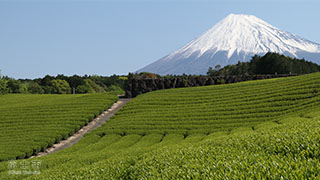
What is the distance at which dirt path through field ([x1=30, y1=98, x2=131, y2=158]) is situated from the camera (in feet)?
89.3

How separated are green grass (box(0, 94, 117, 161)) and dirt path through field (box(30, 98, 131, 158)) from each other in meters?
0.40

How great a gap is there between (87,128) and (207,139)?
1961 cm

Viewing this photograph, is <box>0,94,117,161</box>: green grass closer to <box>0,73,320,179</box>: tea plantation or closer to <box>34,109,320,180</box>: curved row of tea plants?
<box>0,73,320,179</box>: tea plantation

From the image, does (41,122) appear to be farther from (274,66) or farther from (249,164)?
(274,66)

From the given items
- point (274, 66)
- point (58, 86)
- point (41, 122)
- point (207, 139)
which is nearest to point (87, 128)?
point (41, 122)

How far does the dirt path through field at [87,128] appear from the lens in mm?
27216

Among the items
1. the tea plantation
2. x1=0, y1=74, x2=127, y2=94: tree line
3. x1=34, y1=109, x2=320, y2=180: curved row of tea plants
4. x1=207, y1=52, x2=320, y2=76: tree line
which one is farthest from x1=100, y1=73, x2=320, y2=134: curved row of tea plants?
x1=207, y1=52, x2=320, y2=76: tree line

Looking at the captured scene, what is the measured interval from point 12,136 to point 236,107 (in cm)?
1944

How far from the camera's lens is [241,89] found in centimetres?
3722

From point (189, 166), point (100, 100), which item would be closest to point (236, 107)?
point (100, 100)

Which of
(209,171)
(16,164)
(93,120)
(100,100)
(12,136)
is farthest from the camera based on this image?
(100,100)

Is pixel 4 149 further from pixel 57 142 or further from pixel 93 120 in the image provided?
pixel 93 120

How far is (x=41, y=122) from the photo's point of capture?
3266 cm

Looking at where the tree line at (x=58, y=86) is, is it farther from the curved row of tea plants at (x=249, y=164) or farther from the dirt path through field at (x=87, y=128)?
the curved row of tea plants at (x=249, y=164)
